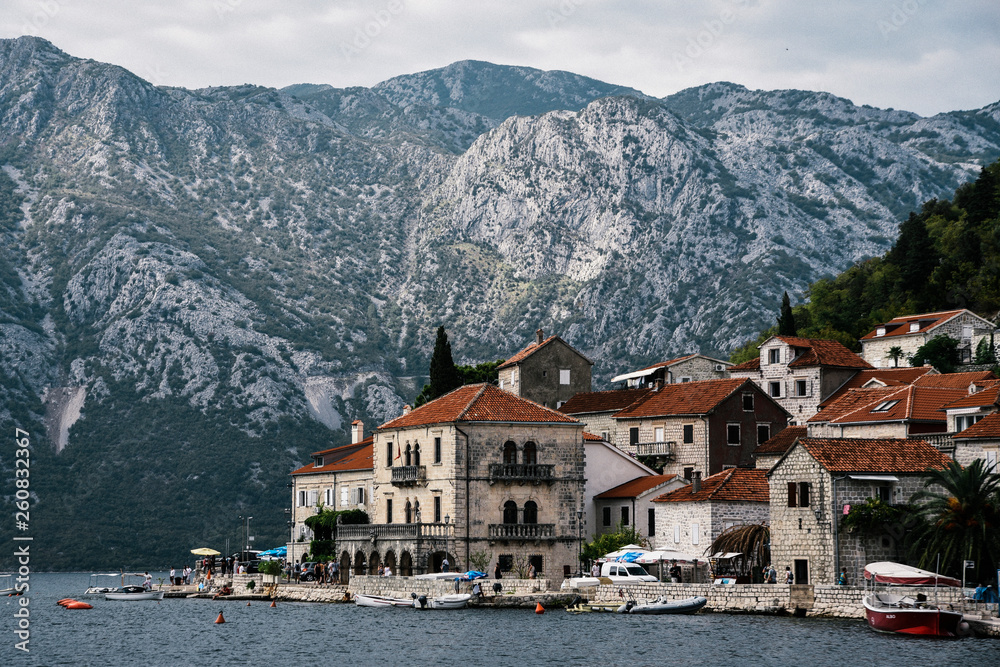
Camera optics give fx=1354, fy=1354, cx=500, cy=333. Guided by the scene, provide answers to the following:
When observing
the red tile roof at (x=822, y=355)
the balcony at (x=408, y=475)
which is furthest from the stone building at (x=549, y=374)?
the balcony at (x=408, y=475)

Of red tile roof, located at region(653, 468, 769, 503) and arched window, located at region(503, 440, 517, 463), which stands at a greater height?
arched window, located at region(503, 440, 517, 463)

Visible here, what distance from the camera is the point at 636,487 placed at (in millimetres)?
94750

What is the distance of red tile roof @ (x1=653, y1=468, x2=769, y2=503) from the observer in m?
85.1

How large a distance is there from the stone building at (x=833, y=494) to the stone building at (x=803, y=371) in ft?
135

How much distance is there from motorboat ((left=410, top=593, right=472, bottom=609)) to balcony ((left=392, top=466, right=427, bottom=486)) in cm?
1019

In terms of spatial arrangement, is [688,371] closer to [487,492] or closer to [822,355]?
[822,355]

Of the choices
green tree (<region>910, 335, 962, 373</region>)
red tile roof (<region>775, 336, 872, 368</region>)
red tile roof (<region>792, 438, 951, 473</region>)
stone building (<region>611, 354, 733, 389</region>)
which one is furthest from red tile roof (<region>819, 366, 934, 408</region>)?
red tile roof (<region>792, 438, 951, 473</region>)

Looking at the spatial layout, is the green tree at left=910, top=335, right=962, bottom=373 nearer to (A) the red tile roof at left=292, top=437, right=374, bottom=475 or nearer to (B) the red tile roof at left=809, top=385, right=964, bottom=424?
(B) the red tile roof at left=809, top=385, right=964, bottom=424

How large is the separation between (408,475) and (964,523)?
125 ft

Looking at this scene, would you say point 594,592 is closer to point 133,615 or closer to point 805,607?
point 805,607

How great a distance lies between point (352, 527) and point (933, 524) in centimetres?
4226

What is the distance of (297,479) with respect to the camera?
400 ft

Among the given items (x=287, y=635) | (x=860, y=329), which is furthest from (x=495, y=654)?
(x=860, y=329)

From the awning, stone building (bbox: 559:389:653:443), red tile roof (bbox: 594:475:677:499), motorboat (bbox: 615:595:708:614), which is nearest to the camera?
the awning
